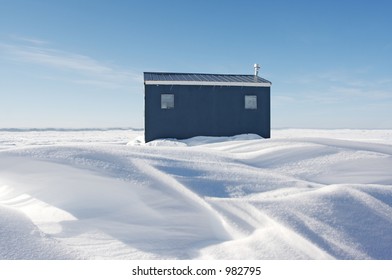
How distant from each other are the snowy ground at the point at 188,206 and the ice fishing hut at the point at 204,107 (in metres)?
9.61

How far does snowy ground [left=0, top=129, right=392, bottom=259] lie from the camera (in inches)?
74.4

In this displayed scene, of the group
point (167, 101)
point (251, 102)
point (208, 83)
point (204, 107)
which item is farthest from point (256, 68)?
point (167, 101)

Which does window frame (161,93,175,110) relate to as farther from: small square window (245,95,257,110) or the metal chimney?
the metal chimney

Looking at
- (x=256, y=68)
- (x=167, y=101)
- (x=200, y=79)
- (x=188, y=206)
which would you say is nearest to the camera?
(x=188, y=206)

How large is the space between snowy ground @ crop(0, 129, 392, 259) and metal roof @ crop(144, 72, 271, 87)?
9.89 meters

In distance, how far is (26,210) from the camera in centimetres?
241

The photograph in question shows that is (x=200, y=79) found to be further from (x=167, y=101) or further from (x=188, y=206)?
(x=188, y=206)

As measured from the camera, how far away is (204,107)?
520 inches

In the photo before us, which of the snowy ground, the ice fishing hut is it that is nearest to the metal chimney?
the ice fishing hut

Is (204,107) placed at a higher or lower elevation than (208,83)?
lower

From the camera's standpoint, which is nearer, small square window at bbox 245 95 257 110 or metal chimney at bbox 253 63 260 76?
small square window at bbox 245 95 257 110

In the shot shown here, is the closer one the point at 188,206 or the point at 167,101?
the point at 188,206

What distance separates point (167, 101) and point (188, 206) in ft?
36.0
